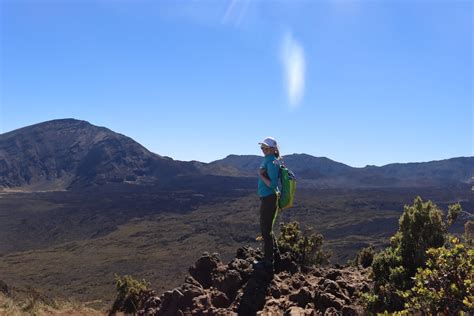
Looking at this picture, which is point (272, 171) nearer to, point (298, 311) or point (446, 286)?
point (298, 311)

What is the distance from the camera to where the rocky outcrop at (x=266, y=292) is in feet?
22.8

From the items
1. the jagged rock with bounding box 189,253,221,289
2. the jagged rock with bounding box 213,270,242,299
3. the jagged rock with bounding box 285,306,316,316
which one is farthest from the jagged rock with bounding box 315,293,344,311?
the jagged rock with bounding box 189,253,221,289

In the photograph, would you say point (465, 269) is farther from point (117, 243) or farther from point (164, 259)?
point (117, 243)

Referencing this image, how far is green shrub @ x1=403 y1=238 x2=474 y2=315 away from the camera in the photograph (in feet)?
14.0

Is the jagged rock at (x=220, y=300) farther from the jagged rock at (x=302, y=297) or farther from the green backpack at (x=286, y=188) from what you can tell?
the green backpack at (x=286, y=188)

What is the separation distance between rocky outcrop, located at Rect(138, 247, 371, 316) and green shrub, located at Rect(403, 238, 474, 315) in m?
2.03

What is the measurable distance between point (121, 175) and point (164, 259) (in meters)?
132

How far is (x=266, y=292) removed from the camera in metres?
7.56

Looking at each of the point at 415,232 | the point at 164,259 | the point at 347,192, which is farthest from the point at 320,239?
the point at 347,192

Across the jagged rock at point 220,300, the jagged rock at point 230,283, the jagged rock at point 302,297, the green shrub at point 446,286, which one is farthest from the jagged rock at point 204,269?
the green shrub at point 446,286

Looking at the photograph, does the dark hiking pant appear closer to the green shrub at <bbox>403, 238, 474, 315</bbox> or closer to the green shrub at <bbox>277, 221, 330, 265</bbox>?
the green shrub at <bbox>277, 221, 330, 265</bbox>

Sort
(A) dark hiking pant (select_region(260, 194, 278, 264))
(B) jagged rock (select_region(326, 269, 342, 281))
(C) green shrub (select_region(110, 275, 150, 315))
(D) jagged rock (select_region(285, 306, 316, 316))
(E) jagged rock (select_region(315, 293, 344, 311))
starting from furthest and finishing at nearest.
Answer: (C) green shrub (select_region(110, 275, 150, 315)) < (B) jagged rock (select_region(326, 269, 342, 281)) < (A) dark hiking pant (select_region(260, 194, 278, 264)) < (E) jagged rock (select_region(315, 293, 344, 311)) < (D) jagged rock (select_region(285, 306, 316, 316))

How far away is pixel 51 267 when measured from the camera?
50344mm

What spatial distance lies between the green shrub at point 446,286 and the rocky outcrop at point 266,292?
2.03m
